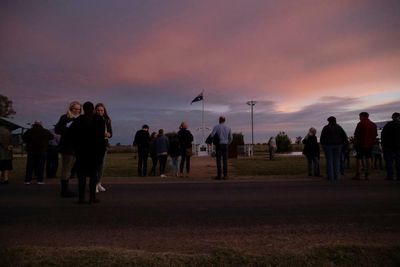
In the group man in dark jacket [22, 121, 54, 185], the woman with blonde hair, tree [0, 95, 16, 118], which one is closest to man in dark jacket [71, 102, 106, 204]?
the woman with blonde hair

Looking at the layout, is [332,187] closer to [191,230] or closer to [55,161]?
[191,230]

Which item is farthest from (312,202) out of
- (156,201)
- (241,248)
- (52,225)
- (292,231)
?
(52,225)

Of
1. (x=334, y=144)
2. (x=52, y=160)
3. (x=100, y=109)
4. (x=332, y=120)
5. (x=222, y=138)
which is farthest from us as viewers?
(x=52, y=160)

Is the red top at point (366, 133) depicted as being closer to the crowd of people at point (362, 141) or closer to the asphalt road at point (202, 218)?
the crowd of people at point (362, 141)

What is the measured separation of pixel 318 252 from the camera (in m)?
3.84

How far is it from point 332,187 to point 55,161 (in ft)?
32.9

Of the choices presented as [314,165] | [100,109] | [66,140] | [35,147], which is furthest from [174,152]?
[66,140]

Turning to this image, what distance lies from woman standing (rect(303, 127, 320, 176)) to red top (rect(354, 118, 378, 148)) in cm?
247

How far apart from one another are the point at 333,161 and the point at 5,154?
406 inches

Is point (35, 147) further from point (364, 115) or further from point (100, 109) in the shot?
point (364, 115)

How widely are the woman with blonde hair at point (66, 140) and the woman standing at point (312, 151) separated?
935 cm

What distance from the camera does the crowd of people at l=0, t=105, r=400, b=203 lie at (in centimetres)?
710

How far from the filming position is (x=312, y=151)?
14.3 m

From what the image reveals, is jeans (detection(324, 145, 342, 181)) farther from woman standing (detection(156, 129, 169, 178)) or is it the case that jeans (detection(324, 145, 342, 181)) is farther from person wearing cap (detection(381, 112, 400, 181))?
woman standing (detection(156, 129, 169, 178))
